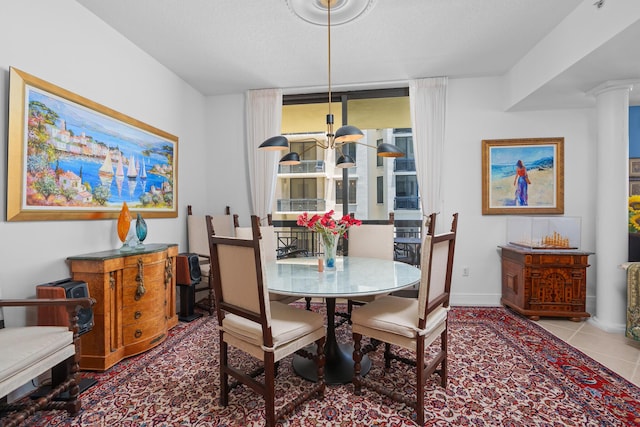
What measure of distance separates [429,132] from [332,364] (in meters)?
2.88

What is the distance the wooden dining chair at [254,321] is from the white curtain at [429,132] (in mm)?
2502

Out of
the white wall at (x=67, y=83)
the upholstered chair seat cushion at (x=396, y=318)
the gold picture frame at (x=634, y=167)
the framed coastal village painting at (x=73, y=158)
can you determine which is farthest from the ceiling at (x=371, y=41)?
the upholstered chair seat cushion at (x=396, y=318)

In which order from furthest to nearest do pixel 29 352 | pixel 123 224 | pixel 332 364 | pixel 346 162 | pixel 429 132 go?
pixel 429 132 < pixel 346 162 < pixel 123 224 < pixel 332 364 < pixel 29 352

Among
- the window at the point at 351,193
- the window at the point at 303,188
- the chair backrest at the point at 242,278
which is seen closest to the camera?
the chair backrest at the point at 242,278

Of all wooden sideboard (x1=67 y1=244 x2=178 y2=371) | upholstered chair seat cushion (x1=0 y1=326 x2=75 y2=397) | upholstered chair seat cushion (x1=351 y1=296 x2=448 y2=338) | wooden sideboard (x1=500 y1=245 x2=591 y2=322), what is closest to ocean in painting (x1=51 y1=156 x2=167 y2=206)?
wooden sideboard (x1=67 y1=244 x2=178 y2=371)

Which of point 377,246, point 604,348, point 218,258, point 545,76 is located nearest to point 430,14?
point 545,76

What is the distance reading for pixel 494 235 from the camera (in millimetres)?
3814

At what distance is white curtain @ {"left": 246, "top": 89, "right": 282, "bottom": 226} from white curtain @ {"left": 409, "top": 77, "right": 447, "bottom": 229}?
1.75m

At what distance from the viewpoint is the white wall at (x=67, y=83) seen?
1980mm

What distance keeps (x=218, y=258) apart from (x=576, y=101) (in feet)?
13.2

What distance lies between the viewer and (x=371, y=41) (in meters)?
2.98

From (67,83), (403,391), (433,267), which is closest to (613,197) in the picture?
(433,267)

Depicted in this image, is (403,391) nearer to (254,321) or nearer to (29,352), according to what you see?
(254,321)

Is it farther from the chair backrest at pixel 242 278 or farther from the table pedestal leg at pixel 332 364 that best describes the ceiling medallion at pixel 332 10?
the table pedestal leg at pixel 332 364
